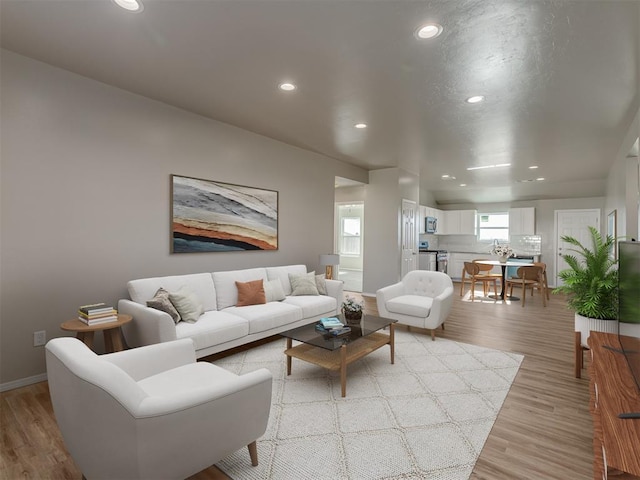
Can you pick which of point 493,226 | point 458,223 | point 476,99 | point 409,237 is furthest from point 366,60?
point 493,226

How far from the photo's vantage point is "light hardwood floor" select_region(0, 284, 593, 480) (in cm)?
186

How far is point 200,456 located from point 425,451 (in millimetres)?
1342

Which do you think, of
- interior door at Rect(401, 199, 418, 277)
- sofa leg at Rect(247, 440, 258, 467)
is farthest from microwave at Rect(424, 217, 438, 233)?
sofa leg at Rect(247, 440, 258, 467)

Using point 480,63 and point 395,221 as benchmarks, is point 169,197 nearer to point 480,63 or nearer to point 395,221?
point 480,63

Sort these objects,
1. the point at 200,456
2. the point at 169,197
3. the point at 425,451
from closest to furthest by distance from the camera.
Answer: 1. the point at 200,456
2. the point at 425,451
3. the point at 169,197

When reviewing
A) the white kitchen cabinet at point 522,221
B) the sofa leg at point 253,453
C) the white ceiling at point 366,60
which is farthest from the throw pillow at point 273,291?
the white kitchen cabinet at point 522,221

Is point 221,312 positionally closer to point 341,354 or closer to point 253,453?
point 341,354

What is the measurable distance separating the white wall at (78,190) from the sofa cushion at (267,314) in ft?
2.77

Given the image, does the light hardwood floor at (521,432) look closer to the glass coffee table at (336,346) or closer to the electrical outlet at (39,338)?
the electrical outlet at (39,338)

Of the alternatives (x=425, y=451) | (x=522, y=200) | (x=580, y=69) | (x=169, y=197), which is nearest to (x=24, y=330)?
(x=169, y=197)

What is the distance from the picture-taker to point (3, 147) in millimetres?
2672

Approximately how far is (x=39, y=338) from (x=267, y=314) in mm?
2019

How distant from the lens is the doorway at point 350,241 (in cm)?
895

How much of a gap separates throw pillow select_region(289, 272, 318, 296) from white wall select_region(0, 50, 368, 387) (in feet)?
3.28
